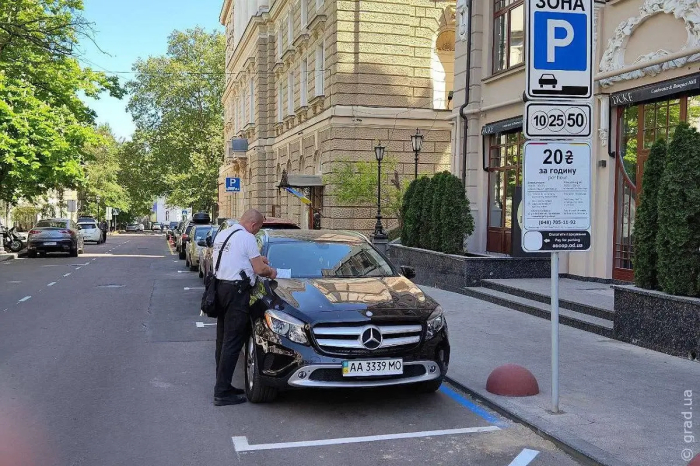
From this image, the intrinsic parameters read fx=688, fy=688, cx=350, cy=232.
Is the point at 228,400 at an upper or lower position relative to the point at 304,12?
lower

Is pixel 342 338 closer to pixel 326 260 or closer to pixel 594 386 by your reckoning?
pixel 326 260

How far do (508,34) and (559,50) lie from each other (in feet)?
38.0

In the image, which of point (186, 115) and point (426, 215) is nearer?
point (426, 215)

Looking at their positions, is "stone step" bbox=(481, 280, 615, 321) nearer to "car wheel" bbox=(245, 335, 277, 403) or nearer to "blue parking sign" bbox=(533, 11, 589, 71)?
"blue parking sign" bbox=(533, 11, 589, 71)

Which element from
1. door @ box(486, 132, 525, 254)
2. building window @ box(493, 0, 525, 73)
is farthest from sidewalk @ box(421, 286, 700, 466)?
building window @ box(493, 0, 525, 73)

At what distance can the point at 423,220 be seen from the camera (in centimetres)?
1708

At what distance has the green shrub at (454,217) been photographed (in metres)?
15.5

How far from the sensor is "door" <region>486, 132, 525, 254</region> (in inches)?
662

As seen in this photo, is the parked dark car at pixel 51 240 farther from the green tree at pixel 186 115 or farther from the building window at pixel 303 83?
the green tree at pixel 186 115

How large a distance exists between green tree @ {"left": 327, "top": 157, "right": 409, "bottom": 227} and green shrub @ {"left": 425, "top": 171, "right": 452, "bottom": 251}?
8.33 metres

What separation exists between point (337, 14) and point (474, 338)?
19.6m

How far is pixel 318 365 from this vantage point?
5.94 m

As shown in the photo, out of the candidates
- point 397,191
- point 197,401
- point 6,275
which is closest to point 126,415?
point 197,401

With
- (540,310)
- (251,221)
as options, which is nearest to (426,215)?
(540,310)
